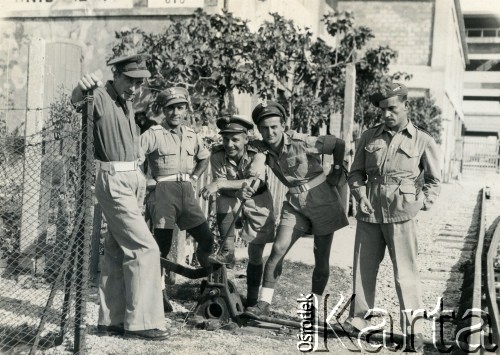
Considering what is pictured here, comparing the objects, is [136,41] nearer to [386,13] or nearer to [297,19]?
[297,19]

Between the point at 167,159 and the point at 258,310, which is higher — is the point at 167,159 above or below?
above

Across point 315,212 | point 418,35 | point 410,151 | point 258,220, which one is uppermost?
point 418,35

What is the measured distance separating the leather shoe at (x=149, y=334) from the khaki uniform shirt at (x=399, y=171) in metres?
1.88

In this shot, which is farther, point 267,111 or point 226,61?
point 226,61

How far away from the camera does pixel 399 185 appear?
541 centimetres

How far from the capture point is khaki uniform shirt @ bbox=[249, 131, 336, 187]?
596 centimetres

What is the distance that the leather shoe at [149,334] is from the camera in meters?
5.24

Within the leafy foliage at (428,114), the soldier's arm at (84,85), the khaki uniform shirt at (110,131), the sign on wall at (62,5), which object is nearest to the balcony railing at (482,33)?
the leafy foliage at (428,114)

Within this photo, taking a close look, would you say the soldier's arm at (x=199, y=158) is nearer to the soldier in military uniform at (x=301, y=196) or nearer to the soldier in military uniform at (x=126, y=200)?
the soldier in military uniform at (x=301, y=196)

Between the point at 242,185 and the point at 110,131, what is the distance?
4.42 feet

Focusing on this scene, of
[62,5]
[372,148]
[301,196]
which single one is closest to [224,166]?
[301,196]

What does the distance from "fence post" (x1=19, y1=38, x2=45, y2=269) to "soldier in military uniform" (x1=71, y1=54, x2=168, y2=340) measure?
58.9 inches

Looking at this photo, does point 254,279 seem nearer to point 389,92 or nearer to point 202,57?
point 389,92

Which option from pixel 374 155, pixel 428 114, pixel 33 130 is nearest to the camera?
pixel 374 155
